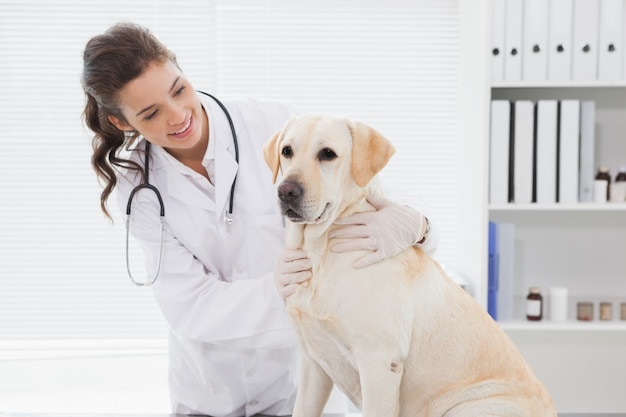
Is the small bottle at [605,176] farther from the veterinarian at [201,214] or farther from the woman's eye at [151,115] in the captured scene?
the woman's eye at [151,115]

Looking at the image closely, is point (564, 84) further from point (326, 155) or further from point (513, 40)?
point (326, 155)

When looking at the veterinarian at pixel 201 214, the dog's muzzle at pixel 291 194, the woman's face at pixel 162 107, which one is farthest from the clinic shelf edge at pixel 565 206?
the dog's muzzle at pixel 291 194

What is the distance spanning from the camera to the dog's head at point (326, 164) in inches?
40.2

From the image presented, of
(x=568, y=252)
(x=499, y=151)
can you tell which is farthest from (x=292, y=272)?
(x=568, y=252)

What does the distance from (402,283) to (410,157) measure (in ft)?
6.69

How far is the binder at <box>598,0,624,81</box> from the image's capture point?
230 centimetres

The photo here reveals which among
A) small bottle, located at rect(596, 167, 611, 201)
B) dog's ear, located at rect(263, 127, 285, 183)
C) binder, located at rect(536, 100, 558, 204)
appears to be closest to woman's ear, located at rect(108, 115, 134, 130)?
dog's ear, located at rect(263, 127, 285, 183)

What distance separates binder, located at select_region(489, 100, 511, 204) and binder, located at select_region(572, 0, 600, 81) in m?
0.31

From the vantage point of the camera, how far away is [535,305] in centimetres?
242

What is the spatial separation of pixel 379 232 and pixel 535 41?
1.65 metres

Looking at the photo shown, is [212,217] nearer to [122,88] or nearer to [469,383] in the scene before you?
[122,88]

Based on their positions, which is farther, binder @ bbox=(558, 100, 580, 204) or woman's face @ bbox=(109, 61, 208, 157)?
binder @ bbox=(558, 100, 580, 204)

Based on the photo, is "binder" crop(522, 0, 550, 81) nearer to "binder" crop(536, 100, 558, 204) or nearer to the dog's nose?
"binder" crop(536, 100, 558, 204)

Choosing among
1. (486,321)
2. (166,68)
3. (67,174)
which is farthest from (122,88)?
(67,174)
